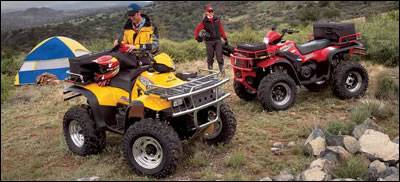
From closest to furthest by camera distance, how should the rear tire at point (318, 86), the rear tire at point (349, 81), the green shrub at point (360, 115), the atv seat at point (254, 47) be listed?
the green shrub at point (360, 115) < the atv seat at point (254, 47) < the rear tire at point (349, 81) < the rear tire at point (318, 86)

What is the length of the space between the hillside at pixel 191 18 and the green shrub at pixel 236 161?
1311 cm

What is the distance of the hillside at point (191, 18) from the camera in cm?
2308

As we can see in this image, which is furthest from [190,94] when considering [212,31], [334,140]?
[212,31]

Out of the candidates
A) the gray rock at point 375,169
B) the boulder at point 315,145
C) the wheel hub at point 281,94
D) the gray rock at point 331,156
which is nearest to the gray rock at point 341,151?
the gray rock at point 331,156

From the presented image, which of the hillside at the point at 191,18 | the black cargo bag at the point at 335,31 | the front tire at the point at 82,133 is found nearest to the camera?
the front tire at the point at 82,133

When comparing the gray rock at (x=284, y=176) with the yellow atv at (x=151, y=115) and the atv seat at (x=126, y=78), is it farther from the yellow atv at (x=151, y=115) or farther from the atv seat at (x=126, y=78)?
the atv seat at (x=126, y=78)

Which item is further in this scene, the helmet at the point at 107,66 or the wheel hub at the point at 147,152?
the helmet at the point at 107,66

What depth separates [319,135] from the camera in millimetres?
5797

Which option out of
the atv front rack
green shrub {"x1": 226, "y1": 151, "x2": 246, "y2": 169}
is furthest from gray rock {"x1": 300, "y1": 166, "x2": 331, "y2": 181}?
the atv front rack

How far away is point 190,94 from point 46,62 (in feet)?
28.6

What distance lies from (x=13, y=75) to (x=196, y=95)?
35.0 feet

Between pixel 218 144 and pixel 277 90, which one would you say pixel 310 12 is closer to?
pixel 277 90

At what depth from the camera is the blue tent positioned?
12578 mm

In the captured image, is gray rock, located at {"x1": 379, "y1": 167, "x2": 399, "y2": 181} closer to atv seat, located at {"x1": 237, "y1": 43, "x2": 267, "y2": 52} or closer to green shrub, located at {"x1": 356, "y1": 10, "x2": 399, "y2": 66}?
atv seat, located at {"x1": 237, "y1": 43, "x2": 267, "y2": 52}
